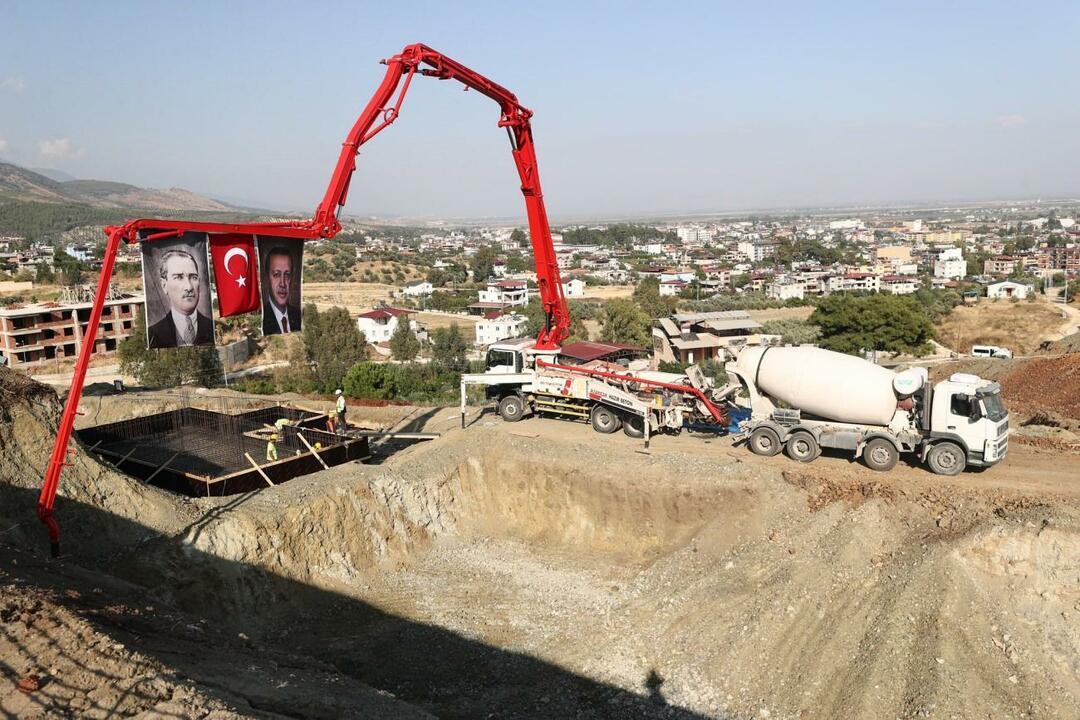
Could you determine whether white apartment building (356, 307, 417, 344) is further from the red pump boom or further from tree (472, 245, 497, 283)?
tree (472, 245, 497, 283)

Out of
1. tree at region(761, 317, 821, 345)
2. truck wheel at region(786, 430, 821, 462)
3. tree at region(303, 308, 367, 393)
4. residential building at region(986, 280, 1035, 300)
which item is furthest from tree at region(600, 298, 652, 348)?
residential building at region(986, 280, 1035, 300)

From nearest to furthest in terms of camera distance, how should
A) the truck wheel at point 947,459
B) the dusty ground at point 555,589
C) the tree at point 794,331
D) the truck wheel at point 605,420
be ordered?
1. the dusty ground at point 555,589
2. the truck wheel at point 947,459
3. the truck wheel at point 605,420
4. the tree at point 794,331

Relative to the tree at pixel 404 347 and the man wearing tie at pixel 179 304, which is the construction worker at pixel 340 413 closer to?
the man wearing tie at pixel 179 304

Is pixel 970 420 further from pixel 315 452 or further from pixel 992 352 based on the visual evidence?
pixel 992 352

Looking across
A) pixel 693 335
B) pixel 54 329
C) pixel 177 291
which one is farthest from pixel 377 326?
pixel 177 291

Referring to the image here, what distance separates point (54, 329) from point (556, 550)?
5749cm

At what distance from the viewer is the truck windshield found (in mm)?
17125

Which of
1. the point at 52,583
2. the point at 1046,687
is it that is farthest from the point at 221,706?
the point at 1046,687

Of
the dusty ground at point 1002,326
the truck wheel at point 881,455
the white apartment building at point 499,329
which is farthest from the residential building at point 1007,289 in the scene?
the truck wheel at point 881,455

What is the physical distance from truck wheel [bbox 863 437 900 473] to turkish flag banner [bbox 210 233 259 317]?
1451 centimetres

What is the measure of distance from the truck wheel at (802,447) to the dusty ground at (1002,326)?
49.0 m

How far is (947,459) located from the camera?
57.7ft

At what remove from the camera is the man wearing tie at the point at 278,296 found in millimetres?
17344

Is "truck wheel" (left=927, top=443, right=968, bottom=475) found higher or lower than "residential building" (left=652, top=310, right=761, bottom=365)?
higher
